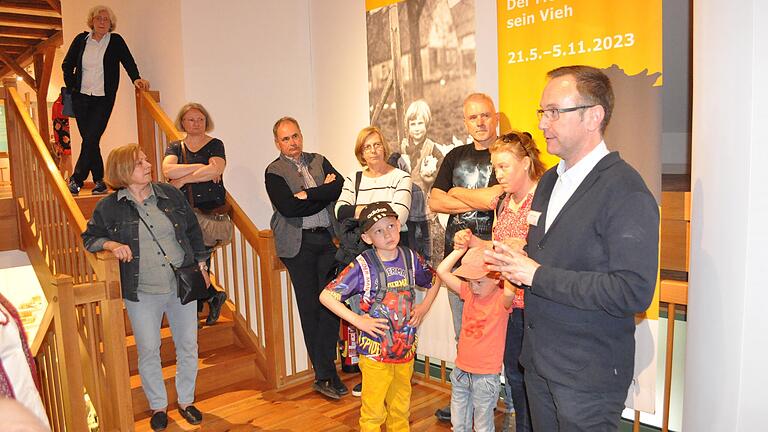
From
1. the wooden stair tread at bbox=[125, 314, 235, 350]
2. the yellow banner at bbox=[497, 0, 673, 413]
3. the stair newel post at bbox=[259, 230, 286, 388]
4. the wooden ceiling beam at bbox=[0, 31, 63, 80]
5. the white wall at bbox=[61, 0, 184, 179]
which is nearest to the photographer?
the yellow banner at bbox=[497, 0, 673, 413]

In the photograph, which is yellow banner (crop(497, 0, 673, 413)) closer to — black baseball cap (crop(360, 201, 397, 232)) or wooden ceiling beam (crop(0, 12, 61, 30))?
black baseball cap (crop(360, 201, 397, 232))

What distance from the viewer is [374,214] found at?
2.55m

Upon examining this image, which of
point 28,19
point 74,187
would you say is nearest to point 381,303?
point 74,187

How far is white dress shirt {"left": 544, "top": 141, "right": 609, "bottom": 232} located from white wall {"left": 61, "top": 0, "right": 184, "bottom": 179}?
3853 millimetres

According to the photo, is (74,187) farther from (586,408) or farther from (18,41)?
(18,41)

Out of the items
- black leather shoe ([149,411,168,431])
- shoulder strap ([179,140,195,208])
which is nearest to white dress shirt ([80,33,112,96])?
shoulder strap ([179,140,195,208])

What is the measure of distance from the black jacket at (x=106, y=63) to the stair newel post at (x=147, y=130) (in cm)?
20

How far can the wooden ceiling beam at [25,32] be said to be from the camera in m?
8.86

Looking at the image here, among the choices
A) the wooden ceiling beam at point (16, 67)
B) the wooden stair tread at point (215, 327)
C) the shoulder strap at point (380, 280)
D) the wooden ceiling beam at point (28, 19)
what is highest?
the wooden ceiling beam at point (28, 19)

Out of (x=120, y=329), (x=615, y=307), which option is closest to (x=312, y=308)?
(x=120, y=329)

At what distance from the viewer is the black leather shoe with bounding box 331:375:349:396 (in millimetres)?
3768

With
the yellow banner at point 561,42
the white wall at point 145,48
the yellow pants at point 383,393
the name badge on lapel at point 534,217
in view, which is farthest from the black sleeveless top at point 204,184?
the name badge on lapel at point 534,217

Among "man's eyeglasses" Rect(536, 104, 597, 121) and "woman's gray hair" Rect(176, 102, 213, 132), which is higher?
"woman's gray hair" Rect(176, 102, 213, 132)

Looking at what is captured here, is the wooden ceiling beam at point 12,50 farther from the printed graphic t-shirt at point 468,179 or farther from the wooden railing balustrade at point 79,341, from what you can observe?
the printed graphic t-shirt at point 468,179
